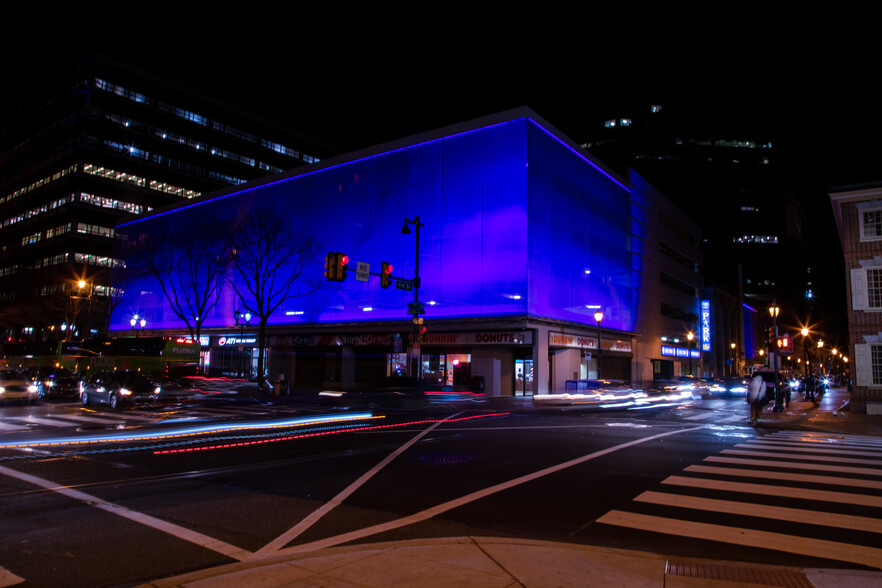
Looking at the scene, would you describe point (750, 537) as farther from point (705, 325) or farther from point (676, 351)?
point (705, 325)

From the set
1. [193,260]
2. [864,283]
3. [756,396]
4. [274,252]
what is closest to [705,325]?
[864,283]

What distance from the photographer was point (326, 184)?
4812 cm

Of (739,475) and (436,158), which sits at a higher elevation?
(436,158)

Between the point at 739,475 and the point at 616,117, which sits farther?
the point at 616,117

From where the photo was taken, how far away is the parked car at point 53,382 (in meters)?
31.4

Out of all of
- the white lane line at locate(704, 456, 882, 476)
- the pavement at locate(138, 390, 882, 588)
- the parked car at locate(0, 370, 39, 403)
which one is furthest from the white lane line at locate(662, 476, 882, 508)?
the parked car at locate(0, 370, 39, 403)

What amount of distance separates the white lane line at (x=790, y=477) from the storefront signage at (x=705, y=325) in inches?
2684

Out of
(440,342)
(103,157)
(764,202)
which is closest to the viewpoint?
(440,342)

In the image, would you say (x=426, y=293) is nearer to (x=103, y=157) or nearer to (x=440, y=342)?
(x=440, y=342)

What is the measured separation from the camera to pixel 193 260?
173 feet

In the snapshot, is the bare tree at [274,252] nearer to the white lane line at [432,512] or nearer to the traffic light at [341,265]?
the traffic light at [341,265]

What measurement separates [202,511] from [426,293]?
108 ft

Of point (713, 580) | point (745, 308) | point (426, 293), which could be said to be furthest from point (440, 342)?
point (745, 308)

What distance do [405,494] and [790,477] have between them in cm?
696
